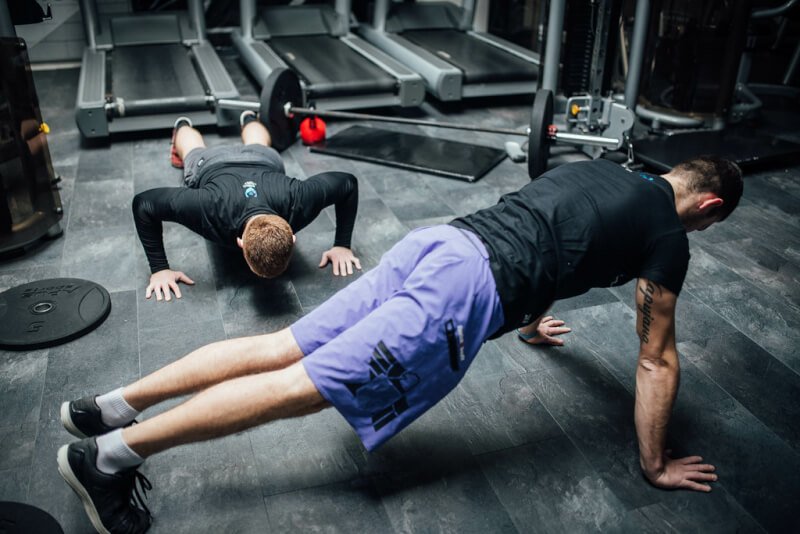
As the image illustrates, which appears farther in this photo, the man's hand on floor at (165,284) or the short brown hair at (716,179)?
the man's hand on floor at (165,284)

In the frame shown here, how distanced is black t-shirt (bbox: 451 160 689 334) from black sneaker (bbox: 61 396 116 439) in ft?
3.73

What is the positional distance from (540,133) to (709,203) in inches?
64.5

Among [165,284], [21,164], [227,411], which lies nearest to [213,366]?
[227,411]

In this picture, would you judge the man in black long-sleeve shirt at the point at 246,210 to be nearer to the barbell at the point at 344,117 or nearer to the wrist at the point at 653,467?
the barbell at the point at 344,117

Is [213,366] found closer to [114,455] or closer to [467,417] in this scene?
[114,455]

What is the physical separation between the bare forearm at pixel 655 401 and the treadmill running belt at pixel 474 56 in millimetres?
3667

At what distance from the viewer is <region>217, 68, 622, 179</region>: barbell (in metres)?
3.46

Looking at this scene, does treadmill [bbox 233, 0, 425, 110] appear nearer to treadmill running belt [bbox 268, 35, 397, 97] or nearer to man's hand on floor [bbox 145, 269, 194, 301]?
treadmill running belt [bbox 268, 35, 397, 97]

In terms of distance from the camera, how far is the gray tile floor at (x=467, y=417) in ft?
5.94

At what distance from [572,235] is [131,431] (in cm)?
122

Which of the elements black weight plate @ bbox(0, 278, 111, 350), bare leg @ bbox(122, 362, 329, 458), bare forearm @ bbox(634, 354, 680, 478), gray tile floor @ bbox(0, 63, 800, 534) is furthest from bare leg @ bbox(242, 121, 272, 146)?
Answer: bare forearm @ bbox(634, 354, 680, 478)

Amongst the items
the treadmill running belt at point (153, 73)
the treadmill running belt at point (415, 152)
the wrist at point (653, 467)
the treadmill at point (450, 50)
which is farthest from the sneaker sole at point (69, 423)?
the treadmill at point (450, 50)

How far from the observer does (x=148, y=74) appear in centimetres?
486

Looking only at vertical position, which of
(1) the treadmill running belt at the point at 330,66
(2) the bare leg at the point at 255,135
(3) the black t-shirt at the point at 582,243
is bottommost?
(2) the bare leg at the point at 255,135
